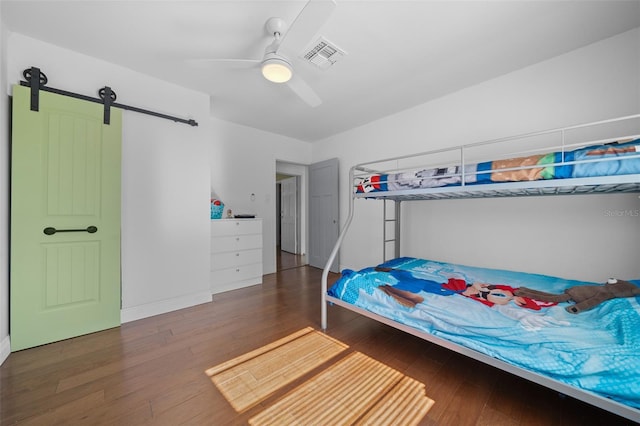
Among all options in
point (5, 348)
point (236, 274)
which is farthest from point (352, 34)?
point (5, 348)

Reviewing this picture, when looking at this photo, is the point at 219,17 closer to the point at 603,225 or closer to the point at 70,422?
the point at 70,422

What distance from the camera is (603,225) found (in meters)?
2.03

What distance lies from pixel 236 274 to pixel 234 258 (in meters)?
0.24

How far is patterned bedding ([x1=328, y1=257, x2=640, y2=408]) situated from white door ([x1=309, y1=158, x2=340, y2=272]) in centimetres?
212

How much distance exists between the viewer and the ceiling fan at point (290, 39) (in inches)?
51.2

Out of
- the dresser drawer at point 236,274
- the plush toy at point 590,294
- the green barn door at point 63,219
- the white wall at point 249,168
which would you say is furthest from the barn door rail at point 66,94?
the plush toy at point 590,294

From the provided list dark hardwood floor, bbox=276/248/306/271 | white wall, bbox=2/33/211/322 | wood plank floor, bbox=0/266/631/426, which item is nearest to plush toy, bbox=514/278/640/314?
wood plank floor, bbox=0/266/631/426

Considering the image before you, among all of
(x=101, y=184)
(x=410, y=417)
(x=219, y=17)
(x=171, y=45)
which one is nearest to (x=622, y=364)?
(x=410, y=417)

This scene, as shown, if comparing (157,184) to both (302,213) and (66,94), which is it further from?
(302,213)

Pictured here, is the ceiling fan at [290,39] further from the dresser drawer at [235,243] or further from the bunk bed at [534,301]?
the dresser drawer at [235,243]

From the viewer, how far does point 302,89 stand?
2.06m

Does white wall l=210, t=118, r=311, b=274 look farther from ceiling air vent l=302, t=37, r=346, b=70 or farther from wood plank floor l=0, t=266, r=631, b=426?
ceiling air vent l=302, t=37, r=346, b=70

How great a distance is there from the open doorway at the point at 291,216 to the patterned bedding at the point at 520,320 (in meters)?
3.10

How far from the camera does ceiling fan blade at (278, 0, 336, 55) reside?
1.26 meters
